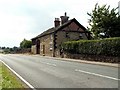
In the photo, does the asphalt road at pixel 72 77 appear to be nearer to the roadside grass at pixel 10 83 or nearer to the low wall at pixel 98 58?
the roadside grass at pixel 10 83

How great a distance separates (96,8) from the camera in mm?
50344

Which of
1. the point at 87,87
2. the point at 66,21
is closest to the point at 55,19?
the point at 66,21

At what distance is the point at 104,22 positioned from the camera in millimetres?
46094

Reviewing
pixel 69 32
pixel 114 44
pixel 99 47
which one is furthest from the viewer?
pixel 69 32

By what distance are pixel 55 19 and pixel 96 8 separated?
18863 millimetres

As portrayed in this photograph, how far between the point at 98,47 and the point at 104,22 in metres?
13.5

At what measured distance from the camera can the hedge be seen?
2956cm

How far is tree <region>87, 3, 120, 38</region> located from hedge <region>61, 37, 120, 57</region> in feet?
20.1

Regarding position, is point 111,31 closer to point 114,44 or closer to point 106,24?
point 106,24

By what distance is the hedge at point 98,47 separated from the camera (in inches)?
1164

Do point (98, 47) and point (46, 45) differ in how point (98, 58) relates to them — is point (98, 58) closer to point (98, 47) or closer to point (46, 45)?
point (98, 47)

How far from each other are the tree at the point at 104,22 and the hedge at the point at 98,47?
6138 mm

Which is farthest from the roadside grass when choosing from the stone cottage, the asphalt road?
the stone cottage

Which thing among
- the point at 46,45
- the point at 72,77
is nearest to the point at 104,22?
the point at 46,45
